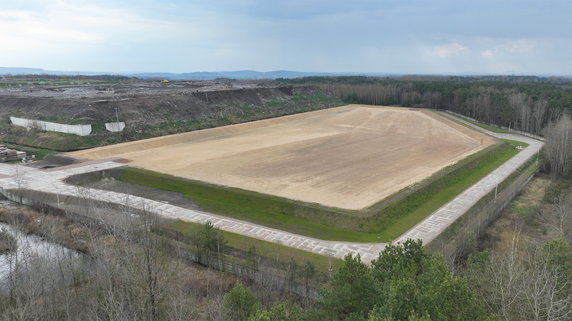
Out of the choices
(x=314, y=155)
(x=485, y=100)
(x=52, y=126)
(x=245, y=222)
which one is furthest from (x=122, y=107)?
(x=485, y=100)

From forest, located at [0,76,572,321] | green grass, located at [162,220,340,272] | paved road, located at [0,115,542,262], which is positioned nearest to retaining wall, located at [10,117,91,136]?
paved road, located at [0,115,542,262]

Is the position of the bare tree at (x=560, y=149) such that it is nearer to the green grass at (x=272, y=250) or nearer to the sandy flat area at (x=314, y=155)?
the sandy flat area at (x=314, y=155)

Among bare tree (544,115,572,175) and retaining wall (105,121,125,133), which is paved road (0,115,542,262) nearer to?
Answer: bare tree (544,115,572,175)

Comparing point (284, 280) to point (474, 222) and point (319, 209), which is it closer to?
point (319, 209)

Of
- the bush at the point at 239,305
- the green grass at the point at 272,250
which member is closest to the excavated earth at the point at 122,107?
the green grass at the point at 272,250

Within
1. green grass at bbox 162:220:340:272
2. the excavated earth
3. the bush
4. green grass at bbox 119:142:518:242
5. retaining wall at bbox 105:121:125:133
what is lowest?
green grass at bbox 162:220:340:272
